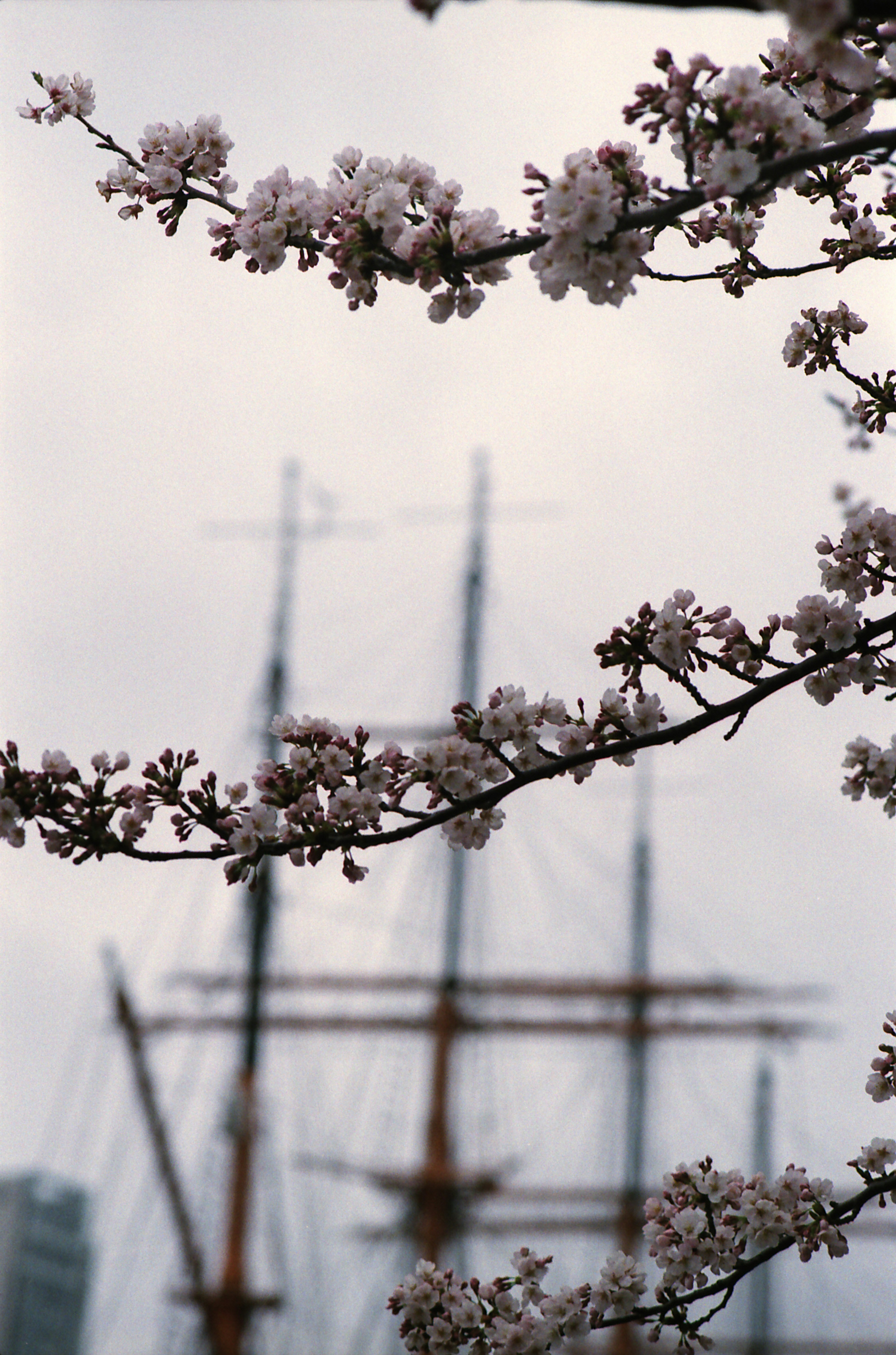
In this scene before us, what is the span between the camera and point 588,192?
9.45 ft

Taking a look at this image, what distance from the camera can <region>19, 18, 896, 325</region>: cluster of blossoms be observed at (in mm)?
2854

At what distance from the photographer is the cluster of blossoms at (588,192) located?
2854 mm

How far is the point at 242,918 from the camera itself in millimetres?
23328

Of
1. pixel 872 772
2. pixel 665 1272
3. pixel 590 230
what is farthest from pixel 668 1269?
pixel 590 230

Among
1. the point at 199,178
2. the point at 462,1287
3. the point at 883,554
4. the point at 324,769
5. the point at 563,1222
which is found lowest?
the point at 462,1287

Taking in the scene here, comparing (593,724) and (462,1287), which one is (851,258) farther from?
(462,1287)

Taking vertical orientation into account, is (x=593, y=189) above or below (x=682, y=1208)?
above

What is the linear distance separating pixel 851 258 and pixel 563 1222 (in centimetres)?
3451

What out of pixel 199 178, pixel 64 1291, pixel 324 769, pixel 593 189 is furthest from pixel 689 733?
pixel 64 1291

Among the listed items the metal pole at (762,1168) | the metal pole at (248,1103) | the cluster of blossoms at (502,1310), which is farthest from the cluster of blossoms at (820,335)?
the metal pole at (762,1168)

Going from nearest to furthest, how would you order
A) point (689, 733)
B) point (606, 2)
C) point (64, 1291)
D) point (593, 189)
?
point (606, 2) < point (593, 189) < point (689, 733) < point (64, 1291)

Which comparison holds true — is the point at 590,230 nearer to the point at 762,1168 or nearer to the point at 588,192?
the point at 588,192

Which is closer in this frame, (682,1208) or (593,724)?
(593,724)

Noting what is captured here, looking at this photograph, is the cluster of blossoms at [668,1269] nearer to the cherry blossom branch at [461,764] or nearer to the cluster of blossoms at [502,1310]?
the cluster of blossoms at [502,1310]
